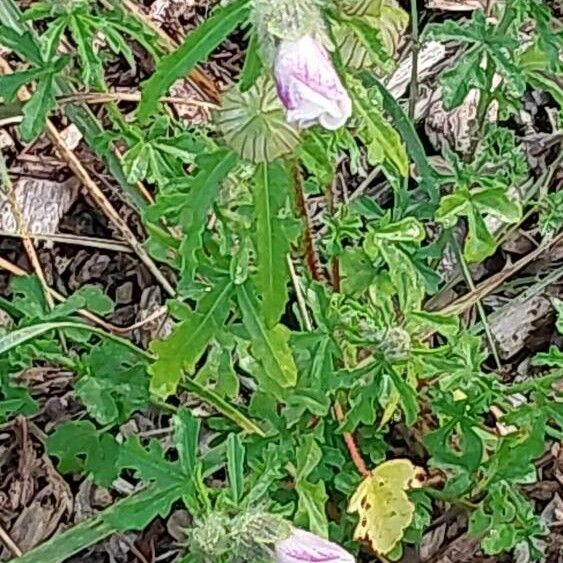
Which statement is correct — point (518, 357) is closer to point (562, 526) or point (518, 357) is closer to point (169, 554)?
point (562, 526)

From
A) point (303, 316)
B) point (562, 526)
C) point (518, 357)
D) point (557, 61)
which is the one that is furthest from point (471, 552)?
point (557, 61)

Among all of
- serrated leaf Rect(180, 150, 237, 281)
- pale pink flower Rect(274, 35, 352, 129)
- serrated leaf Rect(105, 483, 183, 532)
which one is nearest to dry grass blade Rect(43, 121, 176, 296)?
→ serrated leaf Rect(105, 483, 183, 532)

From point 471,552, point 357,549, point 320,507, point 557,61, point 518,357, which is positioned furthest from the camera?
point 518,357

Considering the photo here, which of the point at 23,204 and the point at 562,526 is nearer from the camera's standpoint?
the point at 562,526

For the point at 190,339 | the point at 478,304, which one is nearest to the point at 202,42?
the point at 190,339

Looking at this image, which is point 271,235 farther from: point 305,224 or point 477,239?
point 477,239

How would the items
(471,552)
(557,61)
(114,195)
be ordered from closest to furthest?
(557,61) → (471,552) → (114,195)

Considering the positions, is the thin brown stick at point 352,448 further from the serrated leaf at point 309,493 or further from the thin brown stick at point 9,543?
the thin brown stick at point 9,543

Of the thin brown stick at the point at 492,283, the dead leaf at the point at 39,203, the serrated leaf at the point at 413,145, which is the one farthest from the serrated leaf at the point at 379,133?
the dead leaf at the point at 39,203

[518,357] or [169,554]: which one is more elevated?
[518,357]
